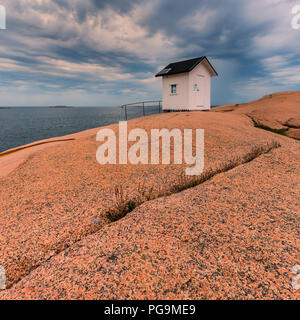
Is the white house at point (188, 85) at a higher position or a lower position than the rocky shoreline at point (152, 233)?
higher

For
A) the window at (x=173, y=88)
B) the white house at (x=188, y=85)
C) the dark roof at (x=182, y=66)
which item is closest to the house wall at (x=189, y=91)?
the white house at (x=188, y=85)

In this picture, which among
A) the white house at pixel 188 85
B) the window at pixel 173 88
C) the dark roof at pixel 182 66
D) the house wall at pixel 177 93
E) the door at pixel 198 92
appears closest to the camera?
the dark roof at pixel 182 66

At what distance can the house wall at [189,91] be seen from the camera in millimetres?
18688

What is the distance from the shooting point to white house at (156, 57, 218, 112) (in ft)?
61.2

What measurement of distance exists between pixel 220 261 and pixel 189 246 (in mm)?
367

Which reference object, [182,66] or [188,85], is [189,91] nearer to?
[188,85]

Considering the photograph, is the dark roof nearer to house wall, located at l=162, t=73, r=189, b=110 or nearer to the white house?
the white house

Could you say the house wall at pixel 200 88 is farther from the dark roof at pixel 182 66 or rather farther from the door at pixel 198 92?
the dark roof at pixel 182 66

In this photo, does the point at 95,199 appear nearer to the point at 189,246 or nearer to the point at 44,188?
the point at 44,188

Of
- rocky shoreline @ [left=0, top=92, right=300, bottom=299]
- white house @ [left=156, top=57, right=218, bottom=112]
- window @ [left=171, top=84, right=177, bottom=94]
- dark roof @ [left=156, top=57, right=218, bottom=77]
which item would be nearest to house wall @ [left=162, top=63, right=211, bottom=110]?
white house @ [left=156, top=57, right=218, bottom=112]

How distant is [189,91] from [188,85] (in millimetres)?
604

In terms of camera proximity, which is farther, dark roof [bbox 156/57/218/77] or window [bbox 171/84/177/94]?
window [bbox 171/84/177/94]

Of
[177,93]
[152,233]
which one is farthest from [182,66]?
[152,233]

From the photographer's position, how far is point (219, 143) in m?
6.20
